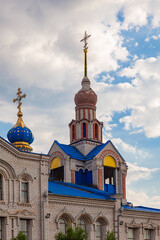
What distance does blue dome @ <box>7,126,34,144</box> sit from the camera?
4184 cm

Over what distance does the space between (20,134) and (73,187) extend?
664cm

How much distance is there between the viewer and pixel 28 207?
31953 mm

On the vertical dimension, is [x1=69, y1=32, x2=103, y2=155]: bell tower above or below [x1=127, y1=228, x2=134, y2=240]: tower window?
above

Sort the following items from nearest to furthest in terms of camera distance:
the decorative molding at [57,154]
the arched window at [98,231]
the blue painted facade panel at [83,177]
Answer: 1. the arched window at [98,231]
2. the blue painted facade panel at [83,177]
3. the decorative molding at [57,154]

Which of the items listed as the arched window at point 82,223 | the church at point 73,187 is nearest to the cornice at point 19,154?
the church at point 73,187

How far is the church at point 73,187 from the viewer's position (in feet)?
104

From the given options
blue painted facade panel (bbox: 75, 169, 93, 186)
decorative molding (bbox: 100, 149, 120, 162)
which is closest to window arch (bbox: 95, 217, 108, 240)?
blue painted facade panel (bbox: 75, 169, 93, 186)

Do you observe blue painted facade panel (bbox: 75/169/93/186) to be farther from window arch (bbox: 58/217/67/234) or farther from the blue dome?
window arch (bbox: 58/217/67/234)

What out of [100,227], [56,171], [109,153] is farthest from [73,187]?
[109,153]

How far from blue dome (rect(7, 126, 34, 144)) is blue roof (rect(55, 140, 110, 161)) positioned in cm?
616

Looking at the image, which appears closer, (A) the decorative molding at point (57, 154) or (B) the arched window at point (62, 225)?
(B) the arched window at point (62, 225)

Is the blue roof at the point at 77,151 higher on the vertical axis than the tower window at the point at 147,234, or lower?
higher

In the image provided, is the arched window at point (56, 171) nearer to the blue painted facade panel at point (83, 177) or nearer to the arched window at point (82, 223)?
the blue painted facade panel at point (83, 177)

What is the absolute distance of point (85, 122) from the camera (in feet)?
163
